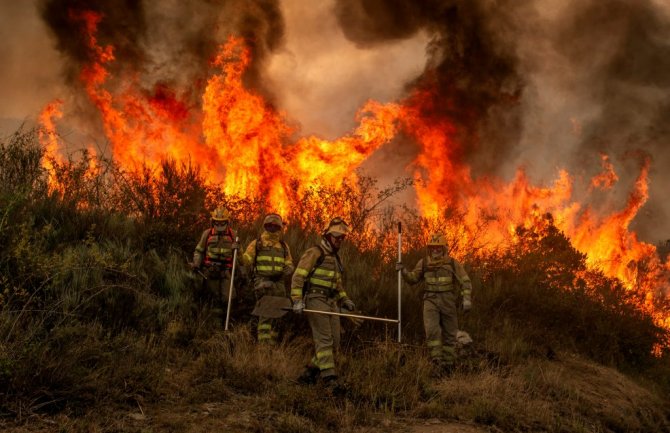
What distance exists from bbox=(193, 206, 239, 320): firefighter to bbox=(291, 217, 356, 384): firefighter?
2147 mm

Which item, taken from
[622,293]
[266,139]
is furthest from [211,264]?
[622,293]

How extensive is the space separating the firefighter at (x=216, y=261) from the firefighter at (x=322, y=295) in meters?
2.15

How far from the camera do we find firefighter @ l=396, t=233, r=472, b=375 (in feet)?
30.3

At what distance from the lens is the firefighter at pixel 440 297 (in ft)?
30.3

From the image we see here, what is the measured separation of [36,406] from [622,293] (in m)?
14.7

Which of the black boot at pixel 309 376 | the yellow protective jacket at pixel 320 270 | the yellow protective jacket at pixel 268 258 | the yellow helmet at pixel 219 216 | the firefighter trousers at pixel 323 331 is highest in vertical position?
the yellow helmet at pixel 219 216

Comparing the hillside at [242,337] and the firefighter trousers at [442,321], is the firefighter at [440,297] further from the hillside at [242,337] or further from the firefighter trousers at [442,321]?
the hillside at [242,337]

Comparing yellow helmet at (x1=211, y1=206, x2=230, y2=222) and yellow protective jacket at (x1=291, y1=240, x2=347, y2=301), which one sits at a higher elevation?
yellow helmet at (x1=211, y1=206, x2=230, y2=222)

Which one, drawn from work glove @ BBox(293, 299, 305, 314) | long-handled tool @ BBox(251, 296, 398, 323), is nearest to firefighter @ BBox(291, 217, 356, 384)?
work glove @ BBox(293, 299, 305, 314)

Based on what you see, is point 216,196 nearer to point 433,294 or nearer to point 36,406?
point 433,294

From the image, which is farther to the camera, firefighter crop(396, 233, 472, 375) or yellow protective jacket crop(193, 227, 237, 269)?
yellow protective jacket crop(193, 227, 237, 269)

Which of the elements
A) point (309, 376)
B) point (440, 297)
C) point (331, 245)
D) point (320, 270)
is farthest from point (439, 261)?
point (309, 376)

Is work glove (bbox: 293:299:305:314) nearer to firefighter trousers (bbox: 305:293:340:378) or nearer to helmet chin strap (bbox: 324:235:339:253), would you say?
firefighter trousers (bbox: 305:293:340:378)

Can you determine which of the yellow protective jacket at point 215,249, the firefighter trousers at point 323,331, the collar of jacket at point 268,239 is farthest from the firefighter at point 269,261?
the firefighter trousers at point 323,331
